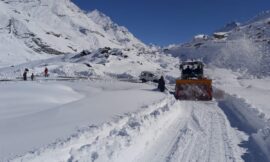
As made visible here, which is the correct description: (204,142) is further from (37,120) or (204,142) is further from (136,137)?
(37,120)

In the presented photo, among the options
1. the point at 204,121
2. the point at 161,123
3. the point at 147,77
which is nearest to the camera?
the point at 161,123

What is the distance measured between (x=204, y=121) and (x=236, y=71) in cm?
7691

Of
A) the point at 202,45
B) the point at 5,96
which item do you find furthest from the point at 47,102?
the point at 202,45

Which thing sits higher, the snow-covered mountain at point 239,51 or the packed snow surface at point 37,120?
the snow-covered mountain at point 239,51

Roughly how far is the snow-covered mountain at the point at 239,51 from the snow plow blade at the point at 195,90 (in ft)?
203

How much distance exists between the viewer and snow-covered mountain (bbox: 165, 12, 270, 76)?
89.8 meters

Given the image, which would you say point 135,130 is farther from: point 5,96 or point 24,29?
point 24,29

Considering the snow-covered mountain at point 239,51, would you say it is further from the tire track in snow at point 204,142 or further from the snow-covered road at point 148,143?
the snow-covered road at point 148,143

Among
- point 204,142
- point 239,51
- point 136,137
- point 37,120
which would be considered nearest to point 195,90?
point 204,142

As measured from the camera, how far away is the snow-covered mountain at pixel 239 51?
89812 mm

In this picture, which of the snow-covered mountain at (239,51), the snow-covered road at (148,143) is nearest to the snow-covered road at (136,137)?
the snow-covered road at (148,143)

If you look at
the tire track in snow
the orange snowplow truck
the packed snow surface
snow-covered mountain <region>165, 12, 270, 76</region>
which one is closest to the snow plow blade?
the orange snowplow truck

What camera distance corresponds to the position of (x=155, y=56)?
11994 centimetres

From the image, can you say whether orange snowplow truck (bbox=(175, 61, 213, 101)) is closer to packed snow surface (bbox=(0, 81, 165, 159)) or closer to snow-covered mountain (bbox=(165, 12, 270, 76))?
packed snow surface (bbox=(0, 81, 165, 159))
